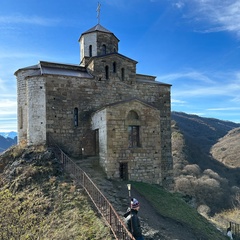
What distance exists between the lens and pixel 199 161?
2630 inches

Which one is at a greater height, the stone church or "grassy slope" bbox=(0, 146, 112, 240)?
the stone church

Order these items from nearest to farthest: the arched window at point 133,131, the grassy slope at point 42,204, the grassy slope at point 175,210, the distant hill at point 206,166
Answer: the grassy slope at point 42,204, the grassy slope at point 175,210, the arched window at point 133,131, the distant hill at point 206,166

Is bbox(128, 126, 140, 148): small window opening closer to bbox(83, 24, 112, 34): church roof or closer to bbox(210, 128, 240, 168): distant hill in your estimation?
bbox(83, 24, 112, 34): church roof

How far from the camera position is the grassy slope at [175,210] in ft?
36.3

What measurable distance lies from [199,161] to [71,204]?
61.4 meters

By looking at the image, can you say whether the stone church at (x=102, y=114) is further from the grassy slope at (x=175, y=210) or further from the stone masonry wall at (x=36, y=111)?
the grassy slope at (x=175, y=210)

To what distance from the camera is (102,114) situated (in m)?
14.1

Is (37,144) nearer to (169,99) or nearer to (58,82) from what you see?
(58,82)

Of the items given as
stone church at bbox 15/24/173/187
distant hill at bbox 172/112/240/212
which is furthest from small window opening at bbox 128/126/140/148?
distant hill at bbox 172/112/240/212

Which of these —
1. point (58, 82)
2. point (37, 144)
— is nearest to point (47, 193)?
point (37, 144)

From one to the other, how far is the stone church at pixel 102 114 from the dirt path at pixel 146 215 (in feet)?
2.87

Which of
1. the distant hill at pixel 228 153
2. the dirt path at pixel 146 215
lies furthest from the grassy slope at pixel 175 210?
the distant hill at pixel 228 153

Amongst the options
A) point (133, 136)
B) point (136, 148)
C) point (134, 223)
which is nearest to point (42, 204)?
point (134, 223)

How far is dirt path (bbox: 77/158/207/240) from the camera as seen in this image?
9.26m
